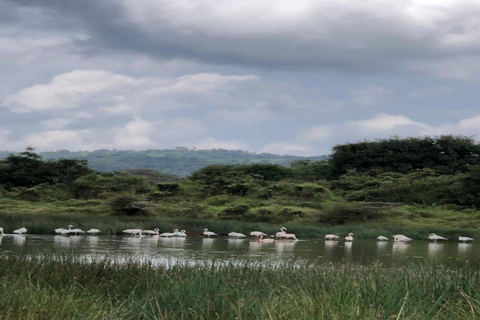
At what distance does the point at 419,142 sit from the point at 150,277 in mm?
37862

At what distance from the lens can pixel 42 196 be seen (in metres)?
34.0

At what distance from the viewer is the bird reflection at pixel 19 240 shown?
16.2 m

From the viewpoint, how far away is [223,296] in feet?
21.0

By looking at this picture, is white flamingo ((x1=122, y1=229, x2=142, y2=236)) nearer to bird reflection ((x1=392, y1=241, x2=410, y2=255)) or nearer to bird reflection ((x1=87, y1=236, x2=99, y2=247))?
bird reflection ((x1=87, y1=236, x2=99, y2=247))

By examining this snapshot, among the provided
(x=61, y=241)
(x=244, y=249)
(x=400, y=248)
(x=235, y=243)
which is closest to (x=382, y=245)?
(x=400, y=248)

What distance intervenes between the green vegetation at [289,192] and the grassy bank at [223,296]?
13558mm

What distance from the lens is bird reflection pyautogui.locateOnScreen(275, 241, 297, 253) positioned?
17.9m

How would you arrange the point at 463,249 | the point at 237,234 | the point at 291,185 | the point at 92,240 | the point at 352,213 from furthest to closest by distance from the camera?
the point at 291,185, the point at 352,213, the point at 237,234, the point at 463,249, the point at 92,240

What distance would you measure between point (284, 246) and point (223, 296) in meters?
13.0

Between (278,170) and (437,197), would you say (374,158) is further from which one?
(437,197)

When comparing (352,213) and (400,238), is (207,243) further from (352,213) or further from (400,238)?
(352,213)

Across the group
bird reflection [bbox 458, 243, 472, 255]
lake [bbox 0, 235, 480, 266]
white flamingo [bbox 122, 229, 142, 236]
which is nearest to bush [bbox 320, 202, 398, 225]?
lake [bbox 0, 235, 480, 266]

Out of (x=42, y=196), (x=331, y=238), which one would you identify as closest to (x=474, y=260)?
(x=331, y=238)

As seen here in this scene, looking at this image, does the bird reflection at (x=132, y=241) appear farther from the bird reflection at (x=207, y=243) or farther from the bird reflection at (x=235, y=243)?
the bird reflection at (x=235, y=243)
